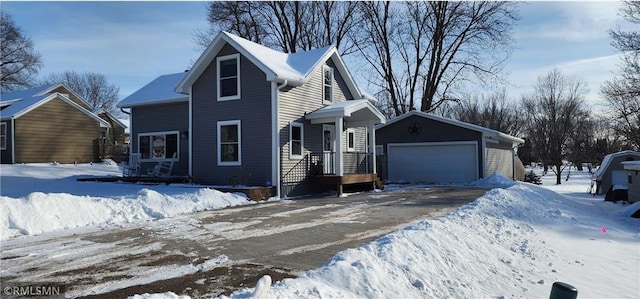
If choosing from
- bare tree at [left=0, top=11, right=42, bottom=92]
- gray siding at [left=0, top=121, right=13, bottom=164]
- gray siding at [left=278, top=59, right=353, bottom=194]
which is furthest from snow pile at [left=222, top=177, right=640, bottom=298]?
bare tree at [left=0, top=11, right=42, bottom=92]

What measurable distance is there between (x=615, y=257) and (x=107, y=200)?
34.2 ft

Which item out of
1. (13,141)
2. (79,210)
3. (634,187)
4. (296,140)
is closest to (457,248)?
(79,210)

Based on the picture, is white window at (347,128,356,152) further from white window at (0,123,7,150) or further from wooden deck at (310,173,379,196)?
white window at (0,123,7,150)

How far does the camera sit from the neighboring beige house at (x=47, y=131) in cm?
2350

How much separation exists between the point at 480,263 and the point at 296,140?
10.2 metres

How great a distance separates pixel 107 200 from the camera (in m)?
9.79

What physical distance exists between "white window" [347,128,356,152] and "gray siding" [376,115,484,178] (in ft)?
16.7

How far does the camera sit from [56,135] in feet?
83.4

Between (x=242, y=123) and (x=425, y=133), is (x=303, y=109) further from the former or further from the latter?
(x=425, y=133)

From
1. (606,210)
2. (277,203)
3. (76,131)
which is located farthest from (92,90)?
(606,210)

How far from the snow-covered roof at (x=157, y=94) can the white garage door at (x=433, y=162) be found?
12.0 metres

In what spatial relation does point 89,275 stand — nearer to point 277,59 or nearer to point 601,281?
point 601,281

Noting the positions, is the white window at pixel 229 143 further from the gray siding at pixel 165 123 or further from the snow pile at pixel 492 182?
the snow pile at pixel 492 182

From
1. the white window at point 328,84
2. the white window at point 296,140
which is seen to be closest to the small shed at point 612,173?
the white window at point 328,84
